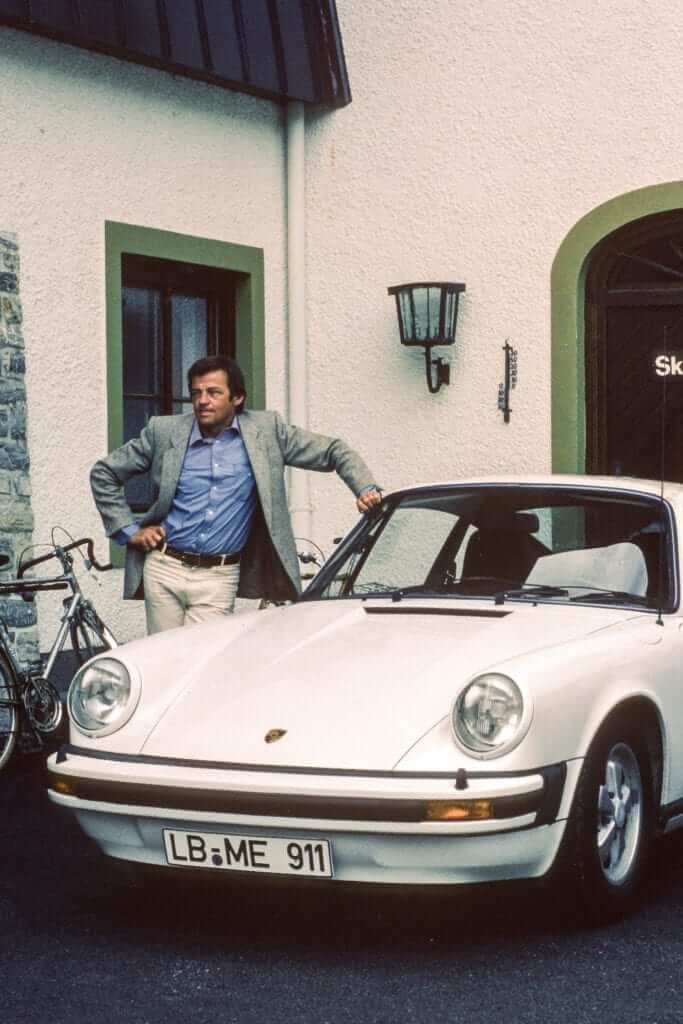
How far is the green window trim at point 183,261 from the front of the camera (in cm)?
968

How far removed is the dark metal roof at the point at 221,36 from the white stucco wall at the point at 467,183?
7.5 inches

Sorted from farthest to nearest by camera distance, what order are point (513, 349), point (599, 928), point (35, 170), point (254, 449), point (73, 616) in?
1. point (513, 349)
2. point (35, 170)
3. point (73, 616)
4. point (254, 449)
5. point (599, 928)

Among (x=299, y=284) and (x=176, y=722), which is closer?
(x=176, y=722)

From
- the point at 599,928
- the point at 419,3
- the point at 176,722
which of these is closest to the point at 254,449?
the point at 176,722

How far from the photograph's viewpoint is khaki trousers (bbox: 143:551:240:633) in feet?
21.4

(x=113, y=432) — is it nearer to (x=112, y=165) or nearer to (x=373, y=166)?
(x=112, y=165)

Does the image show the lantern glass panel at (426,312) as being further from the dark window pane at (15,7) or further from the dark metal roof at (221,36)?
the dark window pane at (15,7)

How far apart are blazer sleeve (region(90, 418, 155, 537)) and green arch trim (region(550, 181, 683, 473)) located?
A: 4.16m

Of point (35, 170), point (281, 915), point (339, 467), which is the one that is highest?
point (35, 170)

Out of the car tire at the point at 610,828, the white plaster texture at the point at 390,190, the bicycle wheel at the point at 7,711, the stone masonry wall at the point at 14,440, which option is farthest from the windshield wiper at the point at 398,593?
the white plaster texture at the point at 390,190

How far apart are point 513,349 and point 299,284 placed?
1504 mm

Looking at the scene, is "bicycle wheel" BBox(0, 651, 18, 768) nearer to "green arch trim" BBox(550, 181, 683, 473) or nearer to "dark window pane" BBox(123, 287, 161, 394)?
"dark window pane" BBox(123, 287, 161, 394)

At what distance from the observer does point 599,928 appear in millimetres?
4441

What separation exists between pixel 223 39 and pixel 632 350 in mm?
3135
